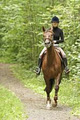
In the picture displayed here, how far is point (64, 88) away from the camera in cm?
1730

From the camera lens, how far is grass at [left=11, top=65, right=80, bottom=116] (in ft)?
42.0

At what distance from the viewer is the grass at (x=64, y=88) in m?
12.8

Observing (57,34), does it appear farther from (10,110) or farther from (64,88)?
(64,88)

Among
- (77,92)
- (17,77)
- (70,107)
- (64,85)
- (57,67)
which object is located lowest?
(17,77)

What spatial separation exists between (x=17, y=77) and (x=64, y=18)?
5742mm

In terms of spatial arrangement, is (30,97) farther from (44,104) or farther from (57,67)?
(57,67)

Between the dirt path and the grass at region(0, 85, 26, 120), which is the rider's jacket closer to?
the dirt path

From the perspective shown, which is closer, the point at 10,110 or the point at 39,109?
the point at 10,110

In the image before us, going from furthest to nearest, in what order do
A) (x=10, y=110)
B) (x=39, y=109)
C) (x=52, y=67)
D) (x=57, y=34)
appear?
(x=57, y=34) < (x=52, y=67) < (x=39, y=109) < (x=10, y=110)

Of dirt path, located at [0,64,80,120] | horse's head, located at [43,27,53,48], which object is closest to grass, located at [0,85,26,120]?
dirt path, located at [0,64,80,120]

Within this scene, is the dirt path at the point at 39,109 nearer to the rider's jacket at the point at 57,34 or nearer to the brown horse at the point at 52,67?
the brown horse at the point at 52,67

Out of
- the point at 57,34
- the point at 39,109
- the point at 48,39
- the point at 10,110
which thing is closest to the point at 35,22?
the point at 57,34

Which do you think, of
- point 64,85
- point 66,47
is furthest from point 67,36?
point 64,85

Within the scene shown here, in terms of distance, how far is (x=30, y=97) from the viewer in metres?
14.6
